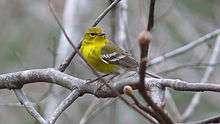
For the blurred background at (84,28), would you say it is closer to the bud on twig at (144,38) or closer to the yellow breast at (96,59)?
the yellow breast at (96,59)

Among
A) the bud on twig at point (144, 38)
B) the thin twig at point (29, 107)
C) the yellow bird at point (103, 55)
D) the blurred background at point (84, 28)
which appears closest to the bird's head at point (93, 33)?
the yellow bird at point (103, 55)

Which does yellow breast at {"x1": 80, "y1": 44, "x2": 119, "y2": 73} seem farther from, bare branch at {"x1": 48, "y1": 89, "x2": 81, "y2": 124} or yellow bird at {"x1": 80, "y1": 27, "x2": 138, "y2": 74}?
bare branch at {"x1": 48, "y1": 89, "x2": 81, "y2": 124}

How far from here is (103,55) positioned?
3486 mm

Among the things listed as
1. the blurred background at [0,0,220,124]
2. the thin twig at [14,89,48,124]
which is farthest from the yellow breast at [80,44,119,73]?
the blurred background at [0,0,220,124]

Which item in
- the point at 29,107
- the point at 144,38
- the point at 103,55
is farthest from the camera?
the point at 103,55

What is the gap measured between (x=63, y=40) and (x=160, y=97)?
11.1 feet

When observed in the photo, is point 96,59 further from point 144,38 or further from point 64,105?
point 144,38

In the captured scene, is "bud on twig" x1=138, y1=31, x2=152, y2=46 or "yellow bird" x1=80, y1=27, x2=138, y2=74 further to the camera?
"yellow bird" x1=80, y1=27, x2=138, y2=74

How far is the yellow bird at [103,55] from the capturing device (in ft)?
11.1

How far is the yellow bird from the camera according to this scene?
3377mm

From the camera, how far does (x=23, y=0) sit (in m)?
6.89

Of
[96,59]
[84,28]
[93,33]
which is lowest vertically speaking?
[84,28]

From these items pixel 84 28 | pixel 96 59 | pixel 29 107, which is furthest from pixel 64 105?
pixel 84 28

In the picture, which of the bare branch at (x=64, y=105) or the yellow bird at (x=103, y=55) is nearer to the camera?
the bare branch at (x=64, y=105)
